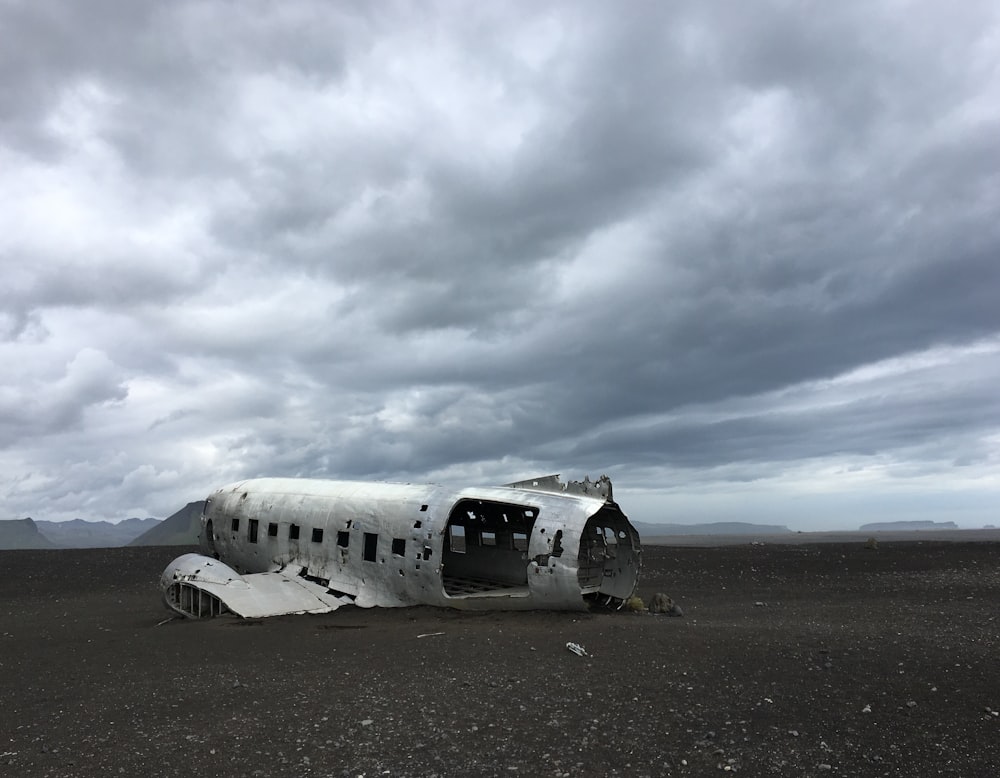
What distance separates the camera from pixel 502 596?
19297 millimetres

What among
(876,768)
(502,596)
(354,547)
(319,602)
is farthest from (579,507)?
(876,768)

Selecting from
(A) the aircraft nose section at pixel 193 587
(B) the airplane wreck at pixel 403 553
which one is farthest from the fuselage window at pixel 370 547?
(A) the aircraft nose section at pixel 193 587

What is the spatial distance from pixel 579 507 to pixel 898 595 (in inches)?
Result: 538

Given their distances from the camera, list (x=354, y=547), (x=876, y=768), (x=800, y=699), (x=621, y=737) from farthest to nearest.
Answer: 1. (x=354, y=547)
2. (x=800, y=699)
3. (x=621, y=737)
4. (x=876, y=768)

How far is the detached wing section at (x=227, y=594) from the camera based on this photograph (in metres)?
20.3

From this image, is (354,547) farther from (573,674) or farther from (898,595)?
(898,595)

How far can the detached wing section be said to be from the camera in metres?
20.3

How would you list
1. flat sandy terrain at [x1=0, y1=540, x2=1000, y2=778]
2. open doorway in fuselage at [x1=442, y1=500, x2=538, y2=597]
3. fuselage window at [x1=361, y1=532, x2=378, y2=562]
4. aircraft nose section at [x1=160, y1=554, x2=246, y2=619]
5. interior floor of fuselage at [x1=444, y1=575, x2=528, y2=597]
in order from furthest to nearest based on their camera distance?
open doorway in fuselage at [x1=442, y1=500, x2=538, y2=597]
fuselage window at [x1=361, y1=532, x2=378, y2=562]
aircraft nose section at [x1=160, y1=554, x2=246, y2=619]
interior floor of fuselage at [x1=444, y1=575, x2=528, y2=597]
flat sandy terrain at [x1=0, y1=540, x2=1000, y2=778]

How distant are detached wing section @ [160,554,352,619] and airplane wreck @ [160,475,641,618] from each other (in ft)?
0.10

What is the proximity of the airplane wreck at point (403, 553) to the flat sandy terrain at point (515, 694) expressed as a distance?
80 cm

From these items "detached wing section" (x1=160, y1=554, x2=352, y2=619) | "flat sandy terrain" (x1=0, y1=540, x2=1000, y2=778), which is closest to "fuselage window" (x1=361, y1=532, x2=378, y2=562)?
"detached wing section" (x1=160, y1=554, x2=352, y2=619)

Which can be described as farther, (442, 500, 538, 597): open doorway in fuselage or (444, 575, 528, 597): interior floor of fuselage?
(442, 500, 538, 597): open doorway in fuselage

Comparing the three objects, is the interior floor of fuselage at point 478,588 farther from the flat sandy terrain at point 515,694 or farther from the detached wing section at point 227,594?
the detached wing section at point 227,594

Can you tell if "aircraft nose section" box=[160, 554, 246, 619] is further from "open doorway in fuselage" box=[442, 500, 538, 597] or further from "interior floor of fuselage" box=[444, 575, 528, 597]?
"open doorway in fuselage" box=[442, 500, 538, 597]
